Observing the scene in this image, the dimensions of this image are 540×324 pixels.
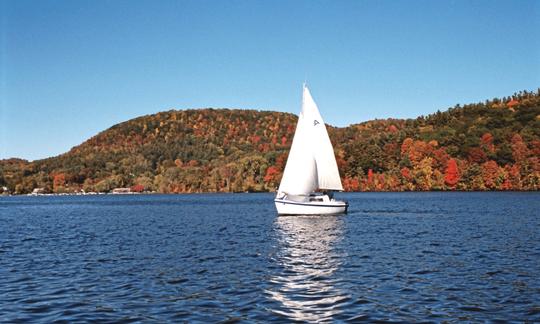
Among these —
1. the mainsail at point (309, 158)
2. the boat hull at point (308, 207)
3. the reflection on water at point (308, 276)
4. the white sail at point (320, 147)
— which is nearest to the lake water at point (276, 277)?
the reflection on water at point (308, 276)

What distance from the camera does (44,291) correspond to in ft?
86.6

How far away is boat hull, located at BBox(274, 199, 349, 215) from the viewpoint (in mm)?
73875

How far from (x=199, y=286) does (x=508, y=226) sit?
45.2 metres

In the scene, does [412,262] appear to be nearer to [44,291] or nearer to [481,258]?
[481,258]

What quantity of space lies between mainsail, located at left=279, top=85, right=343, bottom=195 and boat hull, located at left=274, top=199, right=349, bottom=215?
1714 millimetres

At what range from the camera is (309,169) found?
74.2m

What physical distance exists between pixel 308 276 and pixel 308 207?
44243 millimetres

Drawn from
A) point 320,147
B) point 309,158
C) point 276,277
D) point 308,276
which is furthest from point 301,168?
point 276,277

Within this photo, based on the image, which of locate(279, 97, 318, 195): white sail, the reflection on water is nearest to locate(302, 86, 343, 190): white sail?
locate(279, 97, 318, 195): white sail

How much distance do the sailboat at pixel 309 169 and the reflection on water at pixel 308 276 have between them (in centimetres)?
1742

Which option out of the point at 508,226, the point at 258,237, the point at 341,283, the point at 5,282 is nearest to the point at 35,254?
the point at 5,282

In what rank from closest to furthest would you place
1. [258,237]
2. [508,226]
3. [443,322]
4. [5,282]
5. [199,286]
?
[443,322] → [199,286] → [5,282] → [258,237] → [508,226]

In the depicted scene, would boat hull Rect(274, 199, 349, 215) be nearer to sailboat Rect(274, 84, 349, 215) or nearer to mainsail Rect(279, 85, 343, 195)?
sailboat Rect(274, 84, 349, 215)

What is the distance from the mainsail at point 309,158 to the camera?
7419cm
